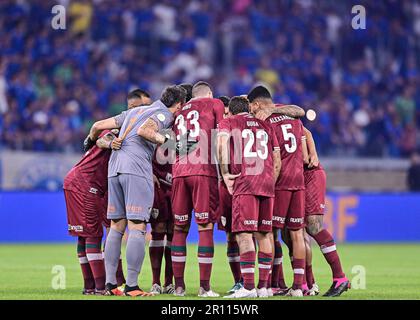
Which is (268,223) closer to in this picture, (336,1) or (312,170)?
(312,170)

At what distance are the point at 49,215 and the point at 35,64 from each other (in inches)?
209

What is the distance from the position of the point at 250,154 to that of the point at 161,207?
1647 millimetres

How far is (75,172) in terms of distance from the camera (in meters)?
12.8

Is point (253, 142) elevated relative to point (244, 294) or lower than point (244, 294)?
elevated

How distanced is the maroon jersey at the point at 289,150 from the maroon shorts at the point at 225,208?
2.59 feet

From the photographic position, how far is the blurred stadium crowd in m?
25.9

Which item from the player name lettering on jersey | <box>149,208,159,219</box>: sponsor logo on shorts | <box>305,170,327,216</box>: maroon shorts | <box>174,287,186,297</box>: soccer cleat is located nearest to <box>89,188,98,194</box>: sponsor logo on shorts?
<box>149,208,159,219</box>: sponsor logo on shorts

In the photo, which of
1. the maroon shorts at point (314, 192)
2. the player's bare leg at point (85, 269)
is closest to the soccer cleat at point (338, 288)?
the maroon shorts at point (314, 192)

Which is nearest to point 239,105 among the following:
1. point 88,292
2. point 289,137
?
point 289,137

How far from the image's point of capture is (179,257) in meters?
12.4

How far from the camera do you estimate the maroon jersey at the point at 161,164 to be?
1323 centimetres

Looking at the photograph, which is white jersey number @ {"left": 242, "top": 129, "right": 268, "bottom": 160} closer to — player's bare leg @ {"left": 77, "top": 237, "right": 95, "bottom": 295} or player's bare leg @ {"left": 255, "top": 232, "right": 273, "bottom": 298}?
player's bare leg @ {"left": 255, "top": 232, "right": 273, "bottom": 298}

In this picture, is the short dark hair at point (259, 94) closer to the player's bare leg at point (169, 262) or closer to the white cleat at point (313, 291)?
the player's bare leg at point (169, 262)

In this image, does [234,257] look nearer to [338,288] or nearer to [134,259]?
[338,288]
